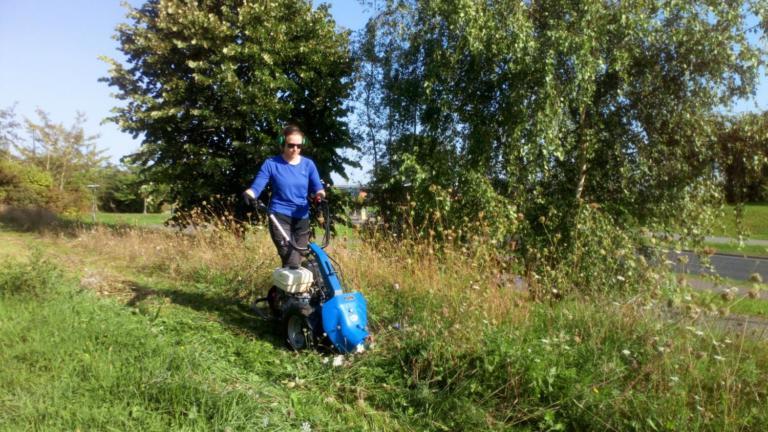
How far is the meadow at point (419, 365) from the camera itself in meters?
2.94

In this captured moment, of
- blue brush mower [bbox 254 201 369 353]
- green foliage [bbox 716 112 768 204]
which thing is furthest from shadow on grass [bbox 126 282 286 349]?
green foliage [bbox 716 112 768 204]

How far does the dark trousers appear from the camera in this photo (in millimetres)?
4895

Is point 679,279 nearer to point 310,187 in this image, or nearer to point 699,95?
point 310,187

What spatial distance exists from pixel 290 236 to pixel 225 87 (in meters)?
5.70

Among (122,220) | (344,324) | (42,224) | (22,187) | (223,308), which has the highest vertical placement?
(22,187)

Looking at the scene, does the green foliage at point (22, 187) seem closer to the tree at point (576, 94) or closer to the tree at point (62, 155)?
the tree at point (62, 155)

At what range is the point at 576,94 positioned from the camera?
288 inches

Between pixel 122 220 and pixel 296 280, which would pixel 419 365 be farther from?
pixel 122 220

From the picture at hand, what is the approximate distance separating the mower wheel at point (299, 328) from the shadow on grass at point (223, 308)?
0.51 ft

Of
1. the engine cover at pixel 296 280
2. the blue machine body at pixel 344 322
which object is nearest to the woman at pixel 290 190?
the engine cover at pixel 296 280

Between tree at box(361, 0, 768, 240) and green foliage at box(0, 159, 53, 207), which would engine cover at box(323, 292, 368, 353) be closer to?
tree at box(361, 0, 768, 240)

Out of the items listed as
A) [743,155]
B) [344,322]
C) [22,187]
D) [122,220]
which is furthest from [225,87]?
[22,187]

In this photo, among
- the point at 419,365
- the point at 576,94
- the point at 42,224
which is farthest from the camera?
the point at 42,224

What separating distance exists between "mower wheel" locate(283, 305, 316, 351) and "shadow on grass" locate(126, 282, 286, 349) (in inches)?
6.1
